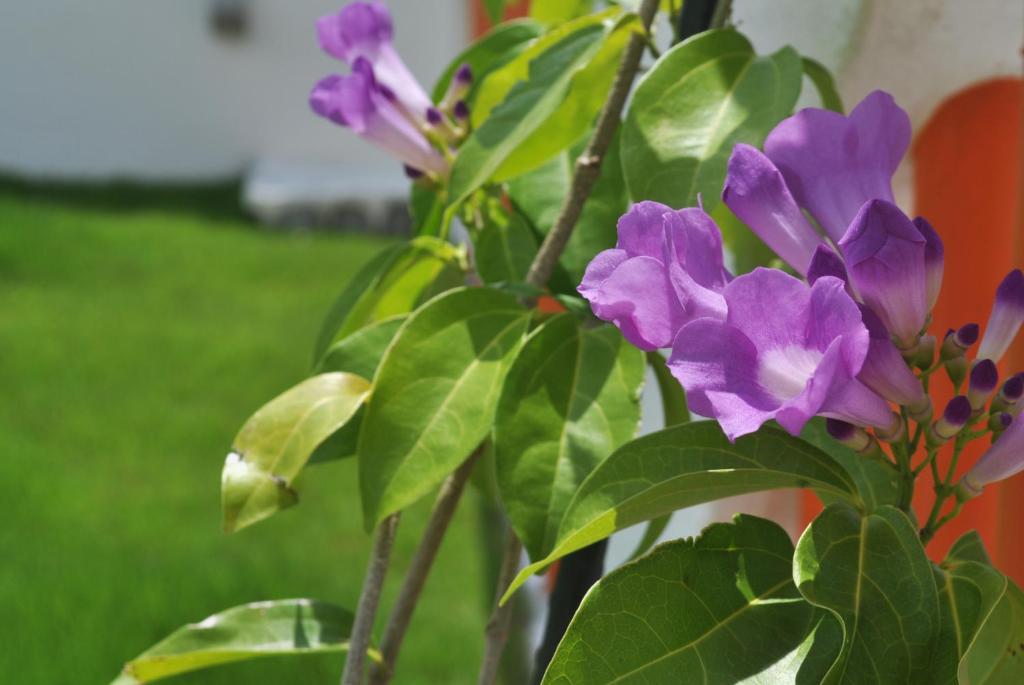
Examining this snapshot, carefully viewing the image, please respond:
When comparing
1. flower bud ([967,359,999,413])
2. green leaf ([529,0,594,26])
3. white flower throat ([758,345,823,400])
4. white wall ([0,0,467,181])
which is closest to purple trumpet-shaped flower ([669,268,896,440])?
white flower throat ([758,345,823,400])

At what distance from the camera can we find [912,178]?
3.18ft

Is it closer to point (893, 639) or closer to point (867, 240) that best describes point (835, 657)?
point (893, 639)

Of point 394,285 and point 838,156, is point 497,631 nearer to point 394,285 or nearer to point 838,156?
point 394,285

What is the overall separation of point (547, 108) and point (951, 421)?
0.31 metres

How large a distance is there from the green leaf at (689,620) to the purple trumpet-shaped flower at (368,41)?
459mm

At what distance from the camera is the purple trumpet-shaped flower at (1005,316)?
22.5 inches

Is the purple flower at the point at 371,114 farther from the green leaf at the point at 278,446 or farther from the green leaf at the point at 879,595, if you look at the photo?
the green leaf at the point at 879,595

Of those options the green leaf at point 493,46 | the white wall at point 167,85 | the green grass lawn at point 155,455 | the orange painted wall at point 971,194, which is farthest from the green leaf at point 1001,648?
the white wall at point 167,85

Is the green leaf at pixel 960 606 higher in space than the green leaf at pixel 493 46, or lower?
lower

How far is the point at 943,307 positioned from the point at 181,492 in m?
2.35

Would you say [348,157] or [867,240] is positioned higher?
[867,240]

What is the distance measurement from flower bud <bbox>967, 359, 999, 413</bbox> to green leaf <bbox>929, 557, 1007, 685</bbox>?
7 cm

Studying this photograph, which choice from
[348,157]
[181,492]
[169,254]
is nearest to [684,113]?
[181,492]

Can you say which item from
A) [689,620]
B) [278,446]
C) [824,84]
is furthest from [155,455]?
[689,620]
